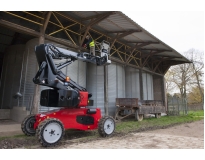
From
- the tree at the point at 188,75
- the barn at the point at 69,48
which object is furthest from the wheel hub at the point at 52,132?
the tree at the point at 188,75

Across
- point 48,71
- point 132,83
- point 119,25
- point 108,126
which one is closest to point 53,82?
point 48,71

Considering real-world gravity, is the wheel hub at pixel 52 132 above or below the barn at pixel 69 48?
below

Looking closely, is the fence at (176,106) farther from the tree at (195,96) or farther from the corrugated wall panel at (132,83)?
the tree at (195,96)

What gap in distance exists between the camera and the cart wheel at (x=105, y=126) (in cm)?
649

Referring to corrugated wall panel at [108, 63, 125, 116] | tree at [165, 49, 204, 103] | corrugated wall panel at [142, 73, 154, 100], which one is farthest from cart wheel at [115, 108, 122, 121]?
tree at [165, 49, 204, 103]

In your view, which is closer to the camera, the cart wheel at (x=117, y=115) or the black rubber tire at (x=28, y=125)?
the black rubber tire at (x=28, y=125)

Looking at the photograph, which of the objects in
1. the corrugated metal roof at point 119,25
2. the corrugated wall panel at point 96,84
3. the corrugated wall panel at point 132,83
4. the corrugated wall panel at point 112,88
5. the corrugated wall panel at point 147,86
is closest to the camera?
the corrugated metal roof at point 119,25

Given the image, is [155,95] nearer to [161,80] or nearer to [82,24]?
[161,80]

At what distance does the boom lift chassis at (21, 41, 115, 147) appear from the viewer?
5.18m

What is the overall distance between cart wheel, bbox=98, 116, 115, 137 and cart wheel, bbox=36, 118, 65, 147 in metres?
1.67

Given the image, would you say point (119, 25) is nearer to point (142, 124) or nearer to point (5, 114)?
point (142, 124)

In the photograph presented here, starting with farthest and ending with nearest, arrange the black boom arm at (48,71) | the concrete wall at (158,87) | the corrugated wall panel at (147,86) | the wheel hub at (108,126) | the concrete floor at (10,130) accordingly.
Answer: the concrete wall at (158,87)
the corrugated wall panel at (147,86)
the concrete floor at (10,130)
the wheel hub at (108,126)
the black boom arm at (48,71)

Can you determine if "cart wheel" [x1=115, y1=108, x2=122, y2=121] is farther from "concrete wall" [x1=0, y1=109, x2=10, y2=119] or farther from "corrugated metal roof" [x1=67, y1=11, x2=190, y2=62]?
"concrete wall" [x1=0, y1=109, x2=10, y2=119]

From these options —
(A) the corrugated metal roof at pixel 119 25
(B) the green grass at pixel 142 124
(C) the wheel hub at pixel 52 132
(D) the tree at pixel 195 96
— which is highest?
(A) the corrugated metal roof at pixel 119 25
